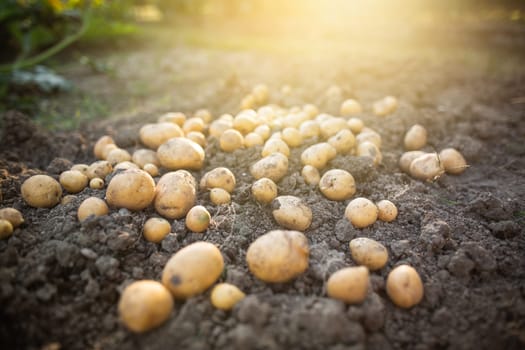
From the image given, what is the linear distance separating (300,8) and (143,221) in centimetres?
1124

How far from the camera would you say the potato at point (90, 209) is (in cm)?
219

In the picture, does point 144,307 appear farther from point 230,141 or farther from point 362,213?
point 230,141

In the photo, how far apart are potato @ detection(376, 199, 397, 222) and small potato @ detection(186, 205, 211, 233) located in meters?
1.35

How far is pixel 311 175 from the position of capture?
9.03ft

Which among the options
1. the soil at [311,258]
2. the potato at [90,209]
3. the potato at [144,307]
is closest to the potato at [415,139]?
the soil at [311,258]

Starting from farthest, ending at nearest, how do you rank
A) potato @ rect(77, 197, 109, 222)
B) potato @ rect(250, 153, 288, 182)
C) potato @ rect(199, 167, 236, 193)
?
potato @ rect(250, 153, 288, 182) < potato @ rect(199, 167, 236, 193) < potato @ rect(77, 197, 109, 222)

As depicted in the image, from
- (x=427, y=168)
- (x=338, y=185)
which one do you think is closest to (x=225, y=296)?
(x=338, y=185)

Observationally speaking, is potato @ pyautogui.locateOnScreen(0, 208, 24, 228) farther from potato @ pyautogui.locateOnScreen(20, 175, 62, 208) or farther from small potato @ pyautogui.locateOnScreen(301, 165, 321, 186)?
small potato @ pyautogui.locateOnScreen(301, 165, 321, 186)

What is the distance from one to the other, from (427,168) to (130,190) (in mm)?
2568

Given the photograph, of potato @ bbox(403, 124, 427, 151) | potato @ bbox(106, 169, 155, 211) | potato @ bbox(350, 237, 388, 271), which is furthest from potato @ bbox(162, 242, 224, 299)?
potato @ bbox(403, 124, 427, 151)

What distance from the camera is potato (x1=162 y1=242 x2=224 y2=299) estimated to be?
1.80 metres

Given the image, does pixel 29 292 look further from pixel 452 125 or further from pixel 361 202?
pixel 452 125

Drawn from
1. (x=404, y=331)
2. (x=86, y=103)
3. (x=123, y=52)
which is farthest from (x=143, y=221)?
(x=123, y=52)

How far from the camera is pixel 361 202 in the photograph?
2.42m
